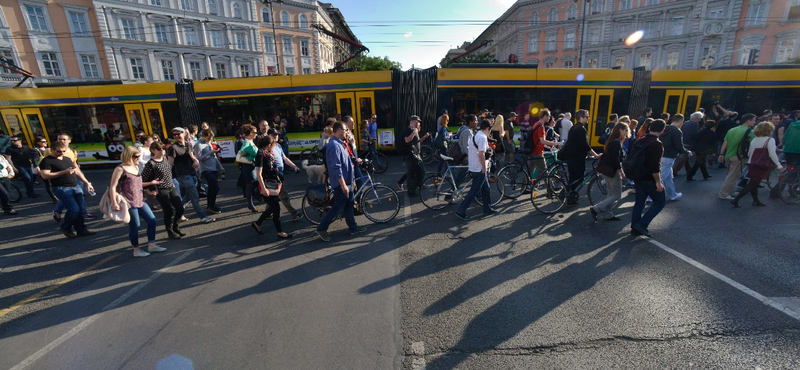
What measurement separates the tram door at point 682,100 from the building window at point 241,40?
4173 cm

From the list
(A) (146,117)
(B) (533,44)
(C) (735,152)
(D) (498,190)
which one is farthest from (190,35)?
(B) (533,44)

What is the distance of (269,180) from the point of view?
5430mm

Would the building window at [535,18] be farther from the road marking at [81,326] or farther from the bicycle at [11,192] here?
the road marking at [81,326]

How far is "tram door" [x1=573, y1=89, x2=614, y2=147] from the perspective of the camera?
1212cm

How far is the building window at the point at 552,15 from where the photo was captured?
4956 cm

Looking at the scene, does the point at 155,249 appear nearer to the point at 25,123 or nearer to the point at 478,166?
the point at 478,166

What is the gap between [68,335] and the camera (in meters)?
3.14

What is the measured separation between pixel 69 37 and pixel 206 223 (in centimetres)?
3695

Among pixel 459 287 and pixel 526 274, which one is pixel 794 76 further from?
pixel 459 287

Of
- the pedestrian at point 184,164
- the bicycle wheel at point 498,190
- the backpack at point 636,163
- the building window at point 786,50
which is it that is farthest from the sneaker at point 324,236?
the building window at point 786,50

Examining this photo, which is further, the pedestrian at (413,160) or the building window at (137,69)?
the building window at (137,69)

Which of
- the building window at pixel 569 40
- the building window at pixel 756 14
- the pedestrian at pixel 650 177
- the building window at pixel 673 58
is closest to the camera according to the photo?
the pedestrian at pixel 650 177

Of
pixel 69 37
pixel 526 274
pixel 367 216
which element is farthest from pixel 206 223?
pixel 69 37

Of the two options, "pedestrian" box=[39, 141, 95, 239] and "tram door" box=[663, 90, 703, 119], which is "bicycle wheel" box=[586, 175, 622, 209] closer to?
"tram door" box=[663, 90, 703, 119]
